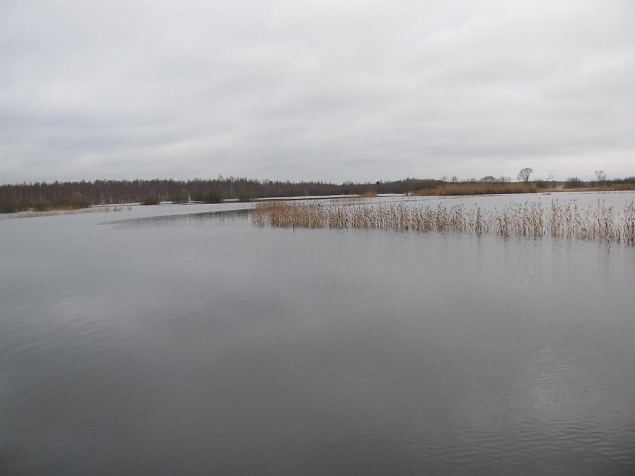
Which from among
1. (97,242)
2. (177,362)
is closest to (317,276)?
(177,362)

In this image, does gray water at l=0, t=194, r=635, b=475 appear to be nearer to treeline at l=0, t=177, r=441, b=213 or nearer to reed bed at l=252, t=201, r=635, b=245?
reed bed at l=252, t=201, r=635, b=245

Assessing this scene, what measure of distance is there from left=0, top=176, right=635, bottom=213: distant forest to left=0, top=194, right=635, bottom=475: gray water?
38.3 m

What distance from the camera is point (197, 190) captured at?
7419 cm

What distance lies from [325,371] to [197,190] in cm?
7286

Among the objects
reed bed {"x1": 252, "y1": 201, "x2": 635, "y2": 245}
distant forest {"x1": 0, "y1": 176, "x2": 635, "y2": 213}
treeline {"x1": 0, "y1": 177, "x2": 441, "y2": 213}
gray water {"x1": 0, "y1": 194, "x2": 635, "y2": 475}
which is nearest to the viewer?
gray water {"x1": 0, "y1": 194, "x2": 635, "y2": 475}

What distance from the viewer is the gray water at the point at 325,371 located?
326 centimetres

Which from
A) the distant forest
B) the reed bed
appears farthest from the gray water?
the distant forest

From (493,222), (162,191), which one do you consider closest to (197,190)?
(162,191)

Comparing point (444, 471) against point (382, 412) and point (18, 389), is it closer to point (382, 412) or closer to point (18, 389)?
point (382, 412)

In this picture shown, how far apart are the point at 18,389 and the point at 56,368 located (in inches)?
20.4

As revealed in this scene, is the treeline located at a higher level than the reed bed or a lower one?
higher

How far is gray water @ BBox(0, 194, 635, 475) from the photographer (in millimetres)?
3256

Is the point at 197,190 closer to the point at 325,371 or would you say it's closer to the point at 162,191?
the point at 162,191

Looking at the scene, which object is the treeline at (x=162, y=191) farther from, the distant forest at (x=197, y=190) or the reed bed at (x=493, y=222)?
the reed bed at (x=493, y=222)
